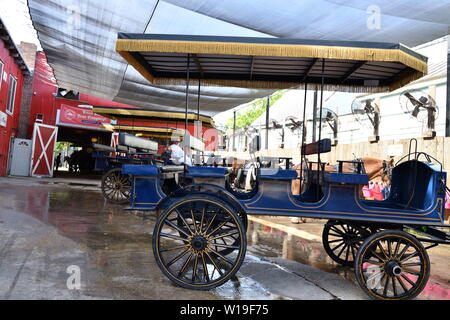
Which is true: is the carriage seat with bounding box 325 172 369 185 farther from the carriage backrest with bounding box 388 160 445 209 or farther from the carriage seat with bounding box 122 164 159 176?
the carriage seat with bounding box 122 164 159 176

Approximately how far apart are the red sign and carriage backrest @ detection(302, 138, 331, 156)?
1452 centimetres

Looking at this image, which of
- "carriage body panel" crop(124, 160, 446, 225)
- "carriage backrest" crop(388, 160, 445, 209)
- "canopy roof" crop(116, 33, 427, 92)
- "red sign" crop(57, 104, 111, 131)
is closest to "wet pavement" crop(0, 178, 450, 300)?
"carriage body panel" crop(124, 160, 446, 225)

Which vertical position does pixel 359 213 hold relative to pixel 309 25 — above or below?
below

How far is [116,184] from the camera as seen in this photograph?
8.81 m

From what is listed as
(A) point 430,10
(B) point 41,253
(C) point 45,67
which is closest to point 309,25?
(A) point 430,10

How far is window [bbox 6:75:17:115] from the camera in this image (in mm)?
13002

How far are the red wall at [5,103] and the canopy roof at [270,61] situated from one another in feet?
32.7

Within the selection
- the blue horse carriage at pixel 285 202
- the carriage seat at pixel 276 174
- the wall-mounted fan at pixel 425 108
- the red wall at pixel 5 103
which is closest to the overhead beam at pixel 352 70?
the blue horse carriage at pixel 285 202

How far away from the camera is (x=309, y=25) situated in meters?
7.09

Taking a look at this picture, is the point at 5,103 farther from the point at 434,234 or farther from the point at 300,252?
the point at 434,234

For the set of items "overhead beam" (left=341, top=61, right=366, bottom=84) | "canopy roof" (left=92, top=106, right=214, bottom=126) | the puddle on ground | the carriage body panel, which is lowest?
the puddle on ground

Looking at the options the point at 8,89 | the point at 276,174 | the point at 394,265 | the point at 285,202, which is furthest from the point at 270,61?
the point at 8,89
